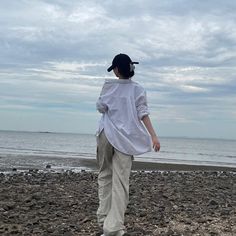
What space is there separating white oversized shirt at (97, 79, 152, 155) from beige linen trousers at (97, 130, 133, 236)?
115mm

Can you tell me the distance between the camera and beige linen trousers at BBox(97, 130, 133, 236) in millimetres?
5254

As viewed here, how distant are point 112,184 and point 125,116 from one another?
2.84 ft

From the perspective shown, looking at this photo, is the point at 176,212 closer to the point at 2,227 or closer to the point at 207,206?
the point at 207,206

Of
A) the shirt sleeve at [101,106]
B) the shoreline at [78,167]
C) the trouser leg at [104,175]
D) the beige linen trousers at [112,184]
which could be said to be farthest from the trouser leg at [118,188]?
the shoreline at [78,167]

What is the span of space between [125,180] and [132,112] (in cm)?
85

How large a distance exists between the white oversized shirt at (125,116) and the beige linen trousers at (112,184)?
0.38ft

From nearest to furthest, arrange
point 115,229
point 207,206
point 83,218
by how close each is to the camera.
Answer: point 115,229
point 83,218
point 207,206

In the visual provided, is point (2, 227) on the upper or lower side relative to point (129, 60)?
lower

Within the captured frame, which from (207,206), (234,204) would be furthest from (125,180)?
(234,204)

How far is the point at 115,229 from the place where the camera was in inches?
205

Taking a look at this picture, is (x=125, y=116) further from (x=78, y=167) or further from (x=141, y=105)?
(x=78, y=167)

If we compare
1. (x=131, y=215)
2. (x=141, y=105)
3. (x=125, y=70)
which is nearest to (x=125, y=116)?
(x=141, y=105)

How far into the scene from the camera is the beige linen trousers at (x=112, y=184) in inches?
207

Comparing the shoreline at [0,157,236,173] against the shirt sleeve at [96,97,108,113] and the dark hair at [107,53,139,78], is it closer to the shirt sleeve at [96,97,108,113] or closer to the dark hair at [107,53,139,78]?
the shirt sleeve at [96,97,108,113]
